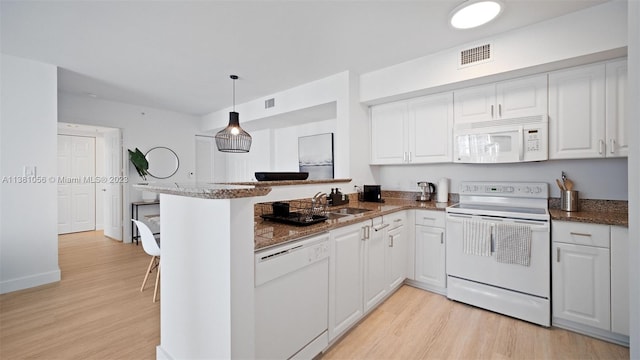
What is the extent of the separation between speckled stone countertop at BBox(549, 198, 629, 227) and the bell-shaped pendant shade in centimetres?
311

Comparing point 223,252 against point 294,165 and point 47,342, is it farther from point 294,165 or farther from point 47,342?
point 294,165

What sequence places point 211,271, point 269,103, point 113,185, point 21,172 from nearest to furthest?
1. point 211,271
2. point 21,172
3. point 269,103
4. point 113,185

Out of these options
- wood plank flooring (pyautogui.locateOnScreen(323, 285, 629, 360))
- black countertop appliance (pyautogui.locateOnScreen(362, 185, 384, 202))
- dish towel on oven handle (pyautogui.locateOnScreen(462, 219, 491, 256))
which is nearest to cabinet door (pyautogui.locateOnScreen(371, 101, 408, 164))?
black countertop appliance (pyautogui.locateOnScreen(362, 185, 384, 202))

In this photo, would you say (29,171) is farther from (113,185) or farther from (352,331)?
(352,331)

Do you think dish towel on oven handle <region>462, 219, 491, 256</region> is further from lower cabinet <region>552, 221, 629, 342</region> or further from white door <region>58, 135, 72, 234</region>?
white door <region>58, 135, 72, 234</region>

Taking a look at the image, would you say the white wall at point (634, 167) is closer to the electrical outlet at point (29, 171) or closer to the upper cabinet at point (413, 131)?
the upper cabinet at point (413, 131)

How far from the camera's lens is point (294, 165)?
5.09 metres

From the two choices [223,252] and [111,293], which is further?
[111,293]

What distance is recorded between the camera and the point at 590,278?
196 cm

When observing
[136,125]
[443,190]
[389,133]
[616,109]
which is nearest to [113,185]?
[136,125]

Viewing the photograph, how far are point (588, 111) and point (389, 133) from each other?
180 cm

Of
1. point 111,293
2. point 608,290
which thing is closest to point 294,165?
point 111,293

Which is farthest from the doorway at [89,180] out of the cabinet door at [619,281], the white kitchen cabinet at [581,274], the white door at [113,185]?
the cabinet door at [619,281]

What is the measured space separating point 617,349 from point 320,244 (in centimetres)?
224
